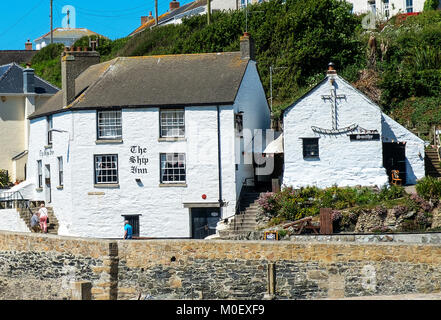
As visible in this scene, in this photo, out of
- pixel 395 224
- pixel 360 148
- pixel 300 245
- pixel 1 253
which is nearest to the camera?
pixel 300 245

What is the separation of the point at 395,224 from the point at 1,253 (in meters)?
12.7

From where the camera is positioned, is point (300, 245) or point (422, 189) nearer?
point (300, 245)

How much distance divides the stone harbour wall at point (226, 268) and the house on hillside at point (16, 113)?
667 inches

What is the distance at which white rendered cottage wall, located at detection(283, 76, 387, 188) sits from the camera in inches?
1320

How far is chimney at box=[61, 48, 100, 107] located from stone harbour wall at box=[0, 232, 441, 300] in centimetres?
1023

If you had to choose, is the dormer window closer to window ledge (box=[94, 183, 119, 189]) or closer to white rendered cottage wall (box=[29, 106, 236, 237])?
white rendered cottage wall (box=[29, 106, 236, 237])

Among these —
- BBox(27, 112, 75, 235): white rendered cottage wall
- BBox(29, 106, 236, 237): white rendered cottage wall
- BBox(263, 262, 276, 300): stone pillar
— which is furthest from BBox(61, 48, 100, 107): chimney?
BBox(263, 262, 276, 300): stone pillar

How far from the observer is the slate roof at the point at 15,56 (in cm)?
7581

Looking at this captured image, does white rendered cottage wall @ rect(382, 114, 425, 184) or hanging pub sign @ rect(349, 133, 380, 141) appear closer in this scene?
hanging pub sign @ rect(349, 133, 380, 141)

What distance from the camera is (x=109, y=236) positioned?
34.2 metres

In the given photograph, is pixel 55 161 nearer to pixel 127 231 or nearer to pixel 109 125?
pixel 109 125

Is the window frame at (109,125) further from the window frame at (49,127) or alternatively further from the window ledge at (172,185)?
the window frame at (49,127)
